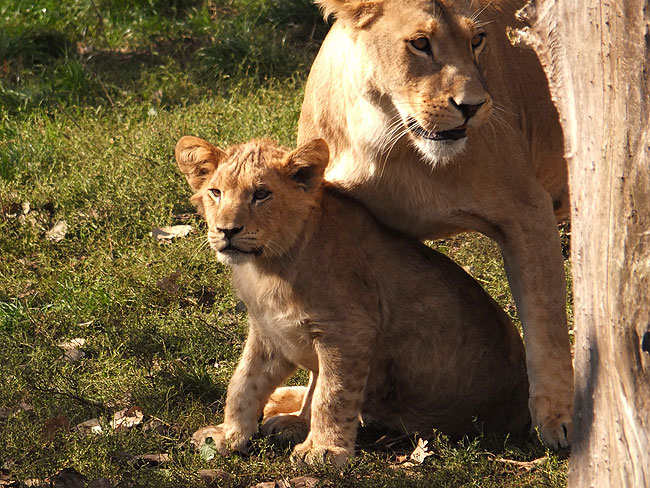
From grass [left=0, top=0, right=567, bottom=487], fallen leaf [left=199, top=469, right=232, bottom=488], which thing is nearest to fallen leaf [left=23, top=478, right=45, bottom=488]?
grass [left=0, top=0, right=567, bottom=487]

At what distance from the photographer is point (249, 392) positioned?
4.49 metres

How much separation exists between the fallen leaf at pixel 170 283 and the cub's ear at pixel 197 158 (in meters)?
1.50

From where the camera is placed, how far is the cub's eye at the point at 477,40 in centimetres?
429

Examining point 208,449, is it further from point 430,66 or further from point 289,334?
point 430,66

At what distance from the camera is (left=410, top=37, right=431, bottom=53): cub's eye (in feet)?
13.7

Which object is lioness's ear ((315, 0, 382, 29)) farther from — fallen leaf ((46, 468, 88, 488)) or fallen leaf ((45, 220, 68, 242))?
fallen leaf ((45, 220, 68, 242))

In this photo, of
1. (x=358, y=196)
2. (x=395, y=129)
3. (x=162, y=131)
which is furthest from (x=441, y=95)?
(x=162, y=131)

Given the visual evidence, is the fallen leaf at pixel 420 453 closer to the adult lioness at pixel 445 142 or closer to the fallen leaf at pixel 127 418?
the adult lioness at pixel 445 142

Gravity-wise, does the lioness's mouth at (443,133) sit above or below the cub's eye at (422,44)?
below

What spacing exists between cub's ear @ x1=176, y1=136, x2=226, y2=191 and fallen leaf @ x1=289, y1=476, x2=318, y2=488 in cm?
128

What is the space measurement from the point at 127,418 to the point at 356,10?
2025mm

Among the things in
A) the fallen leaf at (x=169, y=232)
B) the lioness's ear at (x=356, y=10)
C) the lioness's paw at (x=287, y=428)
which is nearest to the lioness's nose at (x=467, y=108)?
the lioness's ear at (x=356, y=10)

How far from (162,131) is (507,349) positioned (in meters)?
3.55

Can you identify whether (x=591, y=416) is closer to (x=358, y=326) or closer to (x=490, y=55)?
(x=358, y=326)
